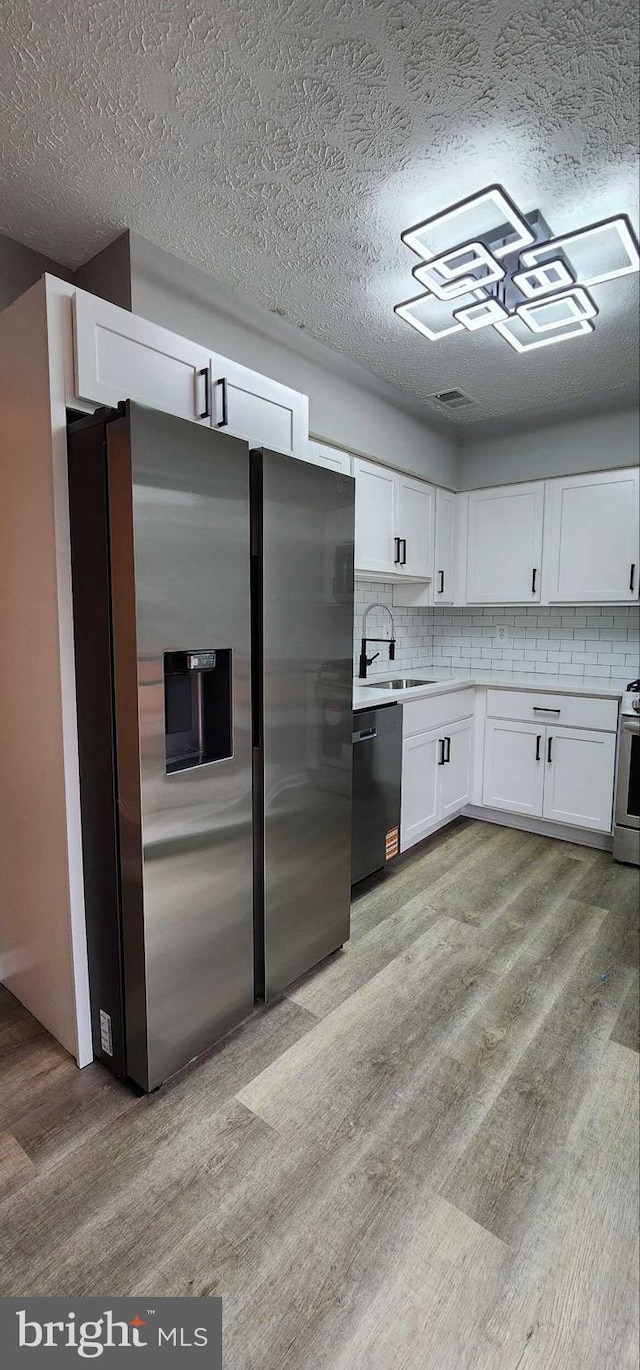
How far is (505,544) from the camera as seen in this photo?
12.8ft

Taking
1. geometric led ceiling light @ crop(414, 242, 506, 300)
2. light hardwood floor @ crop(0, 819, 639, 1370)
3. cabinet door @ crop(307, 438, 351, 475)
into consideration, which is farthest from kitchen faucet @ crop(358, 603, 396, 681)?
geometric led ceiling light @ crop(414, 242, 506, 300)

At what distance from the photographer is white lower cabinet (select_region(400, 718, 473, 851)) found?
316 centimetres

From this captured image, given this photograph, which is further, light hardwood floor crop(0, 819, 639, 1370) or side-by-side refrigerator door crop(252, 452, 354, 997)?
side-by-side refrigerator door crop(252, 452, 354, 997)

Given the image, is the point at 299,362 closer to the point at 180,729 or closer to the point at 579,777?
the point at 180,729

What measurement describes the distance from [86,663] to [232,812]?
23.8 inches

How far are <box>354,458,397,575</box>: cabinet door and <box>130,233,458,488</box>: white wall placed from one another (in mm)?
111

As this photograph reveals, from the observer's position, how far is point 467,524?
160 inches

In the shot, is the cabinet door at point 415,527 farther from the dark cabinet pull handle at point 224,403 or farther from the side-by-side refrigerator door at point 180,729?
the side-by-side refrigerator door at point 180,729

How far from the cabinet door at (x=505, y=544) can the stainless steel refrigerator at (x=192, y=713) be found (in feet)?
7.06

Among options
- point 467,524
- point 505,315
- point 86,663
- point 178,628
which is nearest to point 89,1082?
point 86,663

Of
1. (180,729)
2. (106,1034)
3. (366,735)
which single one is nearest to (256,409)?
(180,729)

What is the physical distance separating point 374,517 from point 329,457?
50 centimetres

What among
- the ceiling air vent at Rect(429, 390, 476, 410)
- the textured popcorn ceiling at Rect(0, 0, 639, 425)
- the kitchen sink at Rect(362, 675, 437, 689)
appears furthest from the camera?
the kitchen sink at Rect(362, 675, 437, 689)

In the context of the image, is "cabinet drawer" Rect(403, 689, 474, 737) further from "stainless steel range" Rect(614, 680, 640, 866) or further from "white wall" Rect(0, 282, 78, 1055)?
"white wall" Rect(0, 282, 78, 1055)
